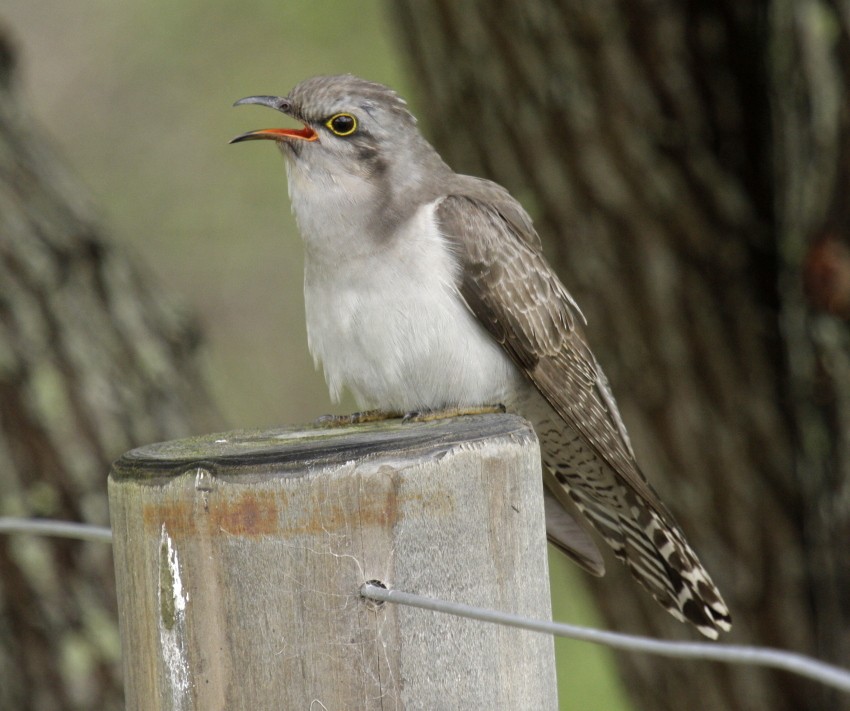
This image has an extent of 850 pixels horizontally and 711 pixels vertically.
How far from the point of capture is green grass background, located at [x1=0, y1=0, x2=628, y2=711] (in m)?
9.52

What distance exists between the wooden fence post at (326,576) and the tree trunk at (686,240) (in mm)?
2856

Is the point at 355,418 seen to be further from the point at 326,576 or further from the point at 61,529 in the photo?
the point at 326,576

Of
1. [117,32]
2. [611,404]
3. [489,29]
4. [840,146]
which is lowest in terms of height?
[611,404]

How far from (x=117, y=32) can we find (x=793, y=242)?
22.4 ft

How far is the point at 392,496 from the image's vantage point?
6.67 ft

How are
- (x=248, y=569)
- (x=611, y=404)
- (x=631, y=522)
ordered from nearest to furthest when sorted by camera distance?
A: (x=248, y=569), (x=631, y=522), (x=611, y=404)

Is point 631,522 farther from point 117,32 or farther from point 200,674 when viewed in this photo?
point 117,32

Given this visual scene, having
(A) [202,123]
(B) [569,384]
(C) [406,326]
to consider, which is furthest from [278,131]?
(A) [202,123]

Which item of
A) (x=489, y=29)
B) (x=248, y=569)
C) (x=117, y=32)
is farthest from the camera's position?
(x=117, y=32)

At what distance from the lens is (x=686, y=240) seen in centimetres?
484

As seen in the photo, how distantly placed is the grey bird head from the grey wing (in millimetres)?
180

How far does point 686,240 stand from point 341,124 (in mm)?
1690

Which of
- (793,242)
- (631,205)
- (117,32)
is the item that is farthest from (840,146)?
(117,32)

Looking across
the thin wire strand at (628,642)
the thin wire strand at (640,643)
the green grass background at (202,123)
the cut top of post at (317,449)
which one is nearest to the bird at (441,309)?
the cut top of post at (317,449)
